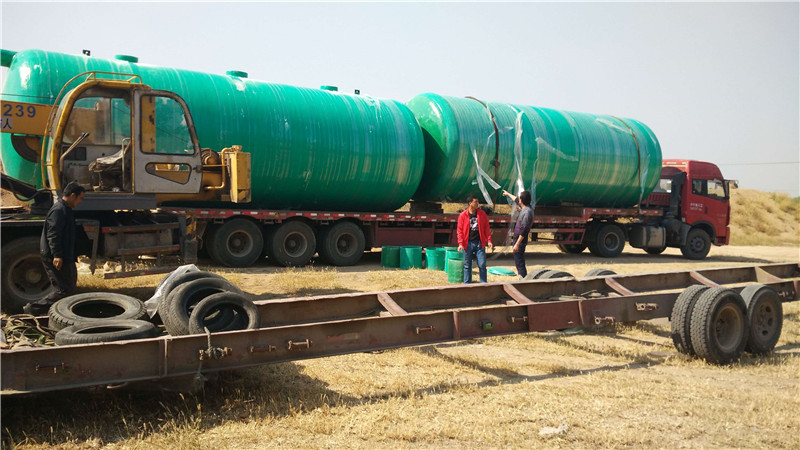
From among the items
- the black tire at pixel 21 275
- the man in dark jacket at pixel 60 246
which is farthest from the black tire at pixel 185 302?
the black tire at pixel 21 275

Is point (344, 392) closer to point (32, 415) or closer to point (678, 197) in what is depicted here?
point (32, 415)

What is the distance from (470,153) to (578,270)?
4.13 metres

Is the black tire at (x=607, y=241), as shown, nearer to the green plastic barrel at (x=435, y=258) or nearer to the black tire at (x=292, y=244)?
the green plastic barrel at (x=435, y=258)

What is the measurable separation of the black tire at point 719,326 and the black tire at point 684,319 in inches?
2.2

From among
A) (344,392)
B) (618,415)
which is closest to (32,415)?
(344,392)

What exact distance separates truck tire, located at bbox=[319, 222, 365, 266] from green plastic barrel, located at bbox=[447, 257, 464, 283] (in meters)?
3.74

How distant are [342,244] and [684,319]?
33.9 ft

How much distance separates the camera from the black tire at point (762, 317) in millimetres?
7884

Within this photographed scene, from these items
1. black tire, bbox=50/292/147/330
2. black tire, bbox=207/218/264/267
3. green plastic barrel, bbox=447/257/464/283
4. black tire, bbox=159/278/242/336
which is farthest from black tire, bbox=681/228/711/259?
black tire, bbox=50/292/147/330

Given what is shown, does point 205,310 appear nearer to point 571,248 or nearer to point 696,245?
point 571,248

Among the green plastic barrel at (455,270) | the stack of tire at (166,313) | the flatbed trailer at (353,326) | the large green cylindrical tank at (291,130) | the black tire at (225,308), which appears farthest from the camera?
the green plastic barrel at (455,270)

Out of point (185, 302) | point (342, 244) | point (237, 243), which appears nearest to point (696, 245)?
point (342, 244)

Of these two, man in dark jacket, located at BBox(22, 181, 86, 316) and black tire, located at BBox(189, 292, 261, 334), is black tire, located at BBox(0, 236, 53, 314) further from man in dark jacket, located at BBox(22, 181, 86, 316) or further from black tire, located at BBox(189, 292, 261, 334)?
black tire, located at BBox(189, 292, 261, 334)

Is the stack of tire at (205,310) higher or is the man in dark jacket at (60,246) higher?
the man in dark jacket at (60,246)
